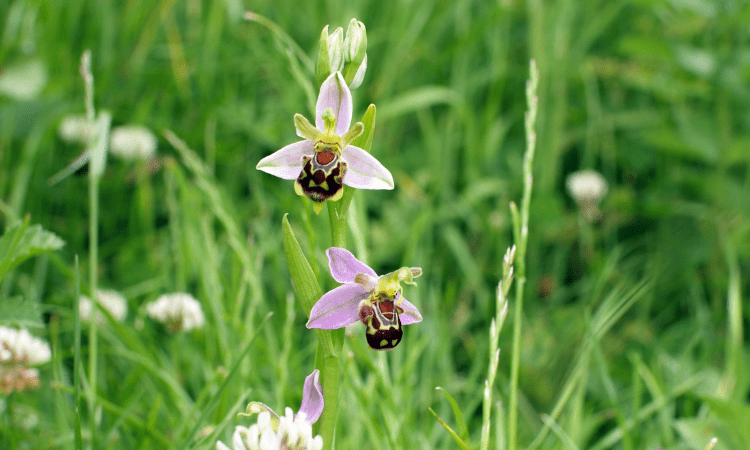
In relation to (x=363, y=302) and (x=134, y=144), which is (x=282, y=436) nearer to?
(x=363, y=302)

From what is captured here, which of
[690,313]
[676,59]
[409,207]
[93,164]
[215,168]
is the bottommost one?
[690,313]

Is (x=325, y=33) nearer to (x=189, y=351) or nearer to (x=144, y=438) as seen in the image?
(x=144, y=438)

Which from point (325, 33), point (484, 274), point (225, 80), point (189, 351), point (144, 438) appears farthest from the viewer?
point (225, 80)

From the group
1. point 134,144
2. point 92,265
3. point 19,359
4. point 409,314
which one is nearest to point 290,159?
point 409,314

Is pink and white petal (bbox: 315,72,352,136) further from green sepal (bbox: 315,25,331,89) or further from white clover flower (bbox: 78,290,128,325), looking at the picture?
white clover flower (bbox: 78,290,128,325)

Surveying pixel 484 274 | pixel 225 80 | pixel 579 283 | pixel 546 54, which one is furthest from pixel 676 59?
pixel 225 80

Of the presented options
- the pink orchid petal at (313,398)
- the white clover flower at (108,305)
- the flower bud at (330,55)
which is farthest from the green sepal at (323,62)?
the white clover flower at (108,305)
